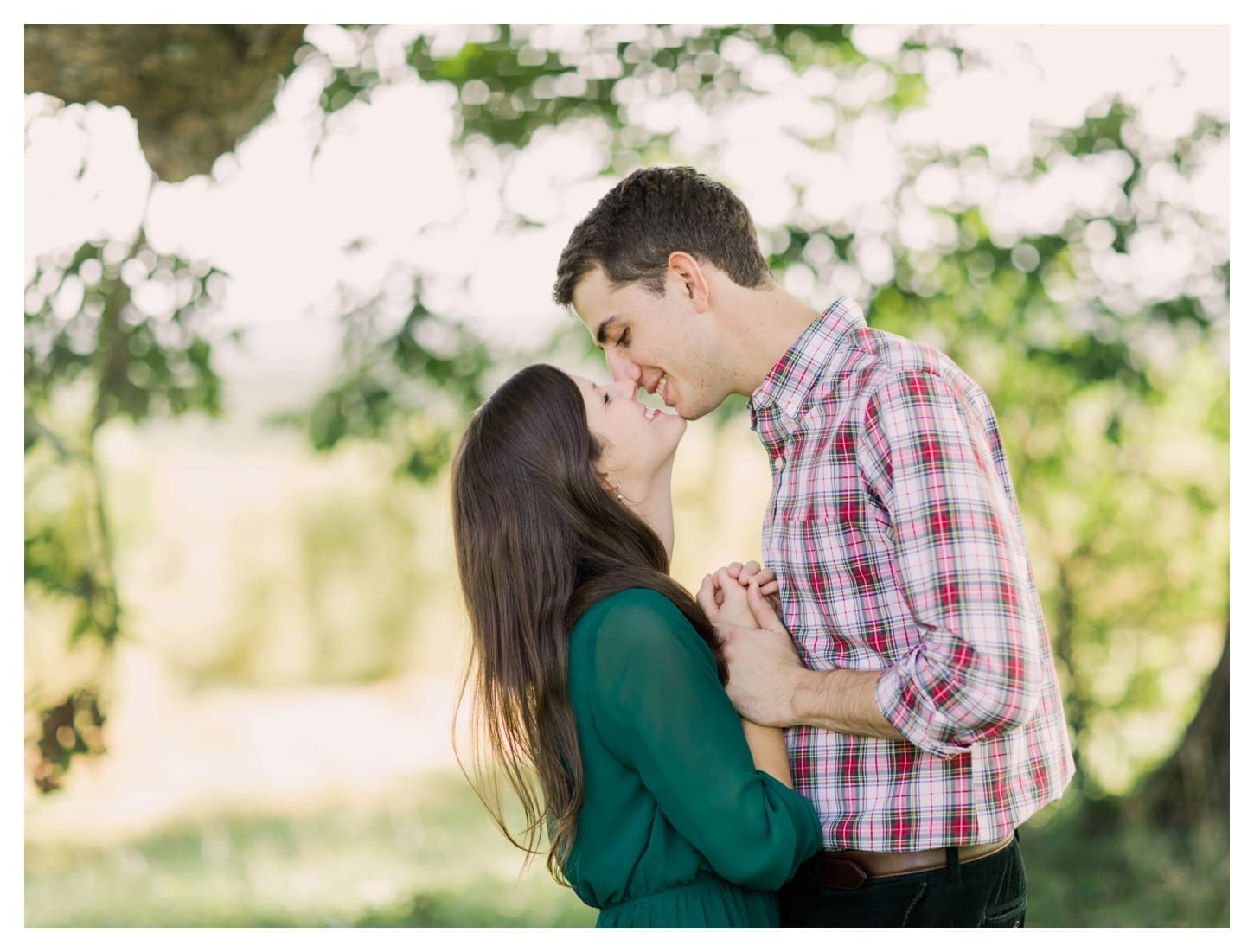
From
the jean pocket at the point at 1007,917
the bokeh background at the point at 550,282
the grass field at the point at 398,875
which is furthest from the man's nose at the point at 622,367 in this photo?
the grass field at the point at 398,875

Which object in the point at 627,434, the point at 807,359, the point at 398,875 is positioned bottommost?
the point at 398,875

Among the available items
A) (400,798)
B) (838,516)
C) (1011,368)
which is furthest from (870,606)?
(400,798)

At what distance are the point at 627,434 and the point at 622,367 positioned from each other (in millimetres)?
250

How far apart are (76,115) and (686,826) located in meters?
4.37

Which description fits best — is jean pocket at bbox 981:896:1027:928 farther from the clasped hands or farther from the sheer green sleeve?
the clasped hands

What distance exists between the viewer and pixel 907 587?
1825 millimetres

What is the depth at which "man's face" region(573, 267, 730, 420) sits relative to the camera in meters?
2.36

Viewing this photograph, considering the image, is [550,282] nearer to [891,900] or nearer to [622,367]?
[622,367]

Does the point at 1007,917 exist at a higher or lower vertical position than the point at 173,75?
lower

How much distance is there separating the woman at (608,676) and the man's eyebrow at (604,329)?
183mm

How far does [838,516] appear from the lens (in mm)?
2006

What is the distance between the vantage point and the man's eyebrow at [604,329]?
7.89ft

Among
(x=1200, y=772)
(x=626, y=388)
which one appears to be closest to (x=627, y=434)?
(x=626, y=388)
